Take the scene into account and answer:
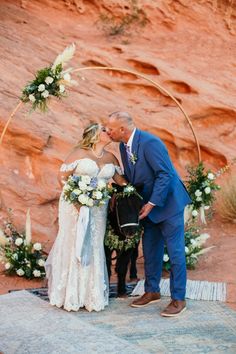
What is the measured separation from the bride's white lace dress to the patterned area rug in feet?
0.41

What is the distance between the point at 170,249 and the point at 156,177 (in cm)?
73

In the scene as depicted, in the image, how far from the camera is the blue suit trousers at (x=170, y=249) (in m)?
6.75

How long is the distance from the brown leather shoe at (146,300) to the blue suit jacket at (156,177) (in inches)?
35.9

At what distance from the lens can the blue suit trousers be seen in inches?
266

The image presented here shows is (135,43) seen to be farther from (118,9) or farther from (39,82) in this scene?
(39,82)

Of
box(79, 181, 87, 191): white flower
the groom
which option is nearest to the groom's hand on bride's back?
the groom

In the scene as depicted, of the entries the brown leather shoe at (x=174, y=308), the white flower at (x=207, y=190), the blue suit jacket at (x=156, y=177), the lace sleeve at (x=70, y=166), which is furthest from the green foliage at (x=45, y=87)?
the brown leather shoe at (x=174, y=308)

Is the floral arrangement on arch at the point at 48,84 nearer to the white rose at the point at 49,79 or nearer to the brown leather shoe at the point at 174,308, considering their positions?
the white rose at the point at 49,79

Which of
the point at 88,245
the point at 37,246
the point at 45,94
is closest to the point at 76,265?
the point at 88,245

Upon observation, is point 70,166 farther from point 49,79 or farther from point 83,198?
point 49,79

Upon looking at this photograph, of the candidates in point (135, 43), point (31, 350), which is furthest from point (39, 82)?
point (135, 43)

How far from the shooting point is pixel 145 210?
670cm

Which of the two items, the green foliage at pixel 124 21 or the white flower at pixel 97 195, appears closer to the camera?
the white flower at pixel 97 195

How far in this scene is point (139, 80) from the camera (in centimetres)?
1274
